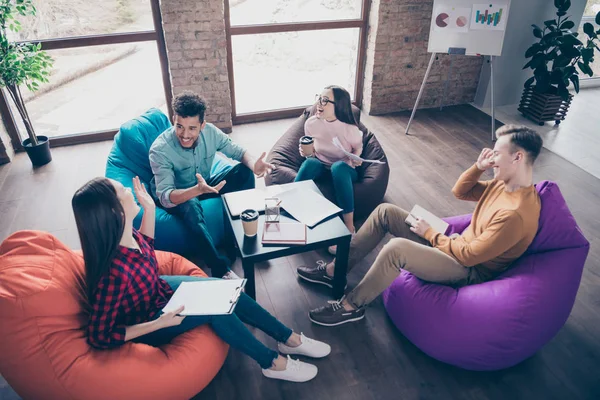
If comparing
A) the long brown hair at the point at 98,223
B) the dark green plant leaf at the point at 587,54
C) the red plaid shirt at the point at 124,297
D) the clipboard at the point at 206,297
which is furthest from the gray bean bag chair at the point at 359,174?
the dark green plant leaf at the point at 587,54

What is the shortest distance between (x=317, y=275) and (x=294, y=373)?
0.73 metres

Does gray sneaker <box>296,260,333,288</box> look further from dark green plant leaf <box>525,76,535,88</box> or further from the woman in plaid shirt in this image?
dark green plant leaf <box>525,76,535,88</box>

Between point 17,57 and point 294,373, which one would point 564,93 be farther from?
point 17,57

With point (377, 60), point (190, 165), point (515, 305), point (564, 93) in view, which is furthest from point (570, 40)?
point (190, 165)

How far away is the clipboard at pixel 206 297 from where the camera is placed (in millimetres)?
2029

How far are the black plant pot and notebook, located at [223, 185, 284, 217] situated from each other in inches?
93.0

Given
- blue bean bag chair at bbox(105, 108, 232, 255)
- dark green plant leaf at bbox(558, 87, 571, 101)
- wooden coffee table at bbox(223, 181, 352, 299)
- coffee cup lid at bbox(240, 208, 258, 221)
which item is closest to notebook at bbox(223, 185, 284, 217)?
wooden coffee table at bbox(223, 181, 352, 299)

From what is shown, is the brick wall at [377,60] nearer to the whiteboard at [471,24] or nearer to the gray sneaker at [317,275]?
the whiteboard at [471,24]

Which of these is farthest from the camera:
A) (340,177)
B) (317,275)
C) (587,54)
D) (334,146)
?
(587,54)

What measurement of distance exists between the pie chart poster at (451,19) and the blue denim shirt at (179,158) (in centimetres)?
264

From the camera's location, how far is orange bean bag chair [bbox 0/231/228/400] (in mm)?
1835

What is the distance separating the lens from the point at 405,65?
17.1ft

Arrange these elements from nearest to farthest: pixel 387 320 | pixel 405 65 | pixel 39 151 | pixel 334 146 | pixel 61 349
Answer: pixel 61 349, pixel 387 320, pixel 334 146, pixel 39 151, pixel 405 65

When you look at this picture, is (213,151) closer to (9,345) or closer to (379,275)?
(379,275)
